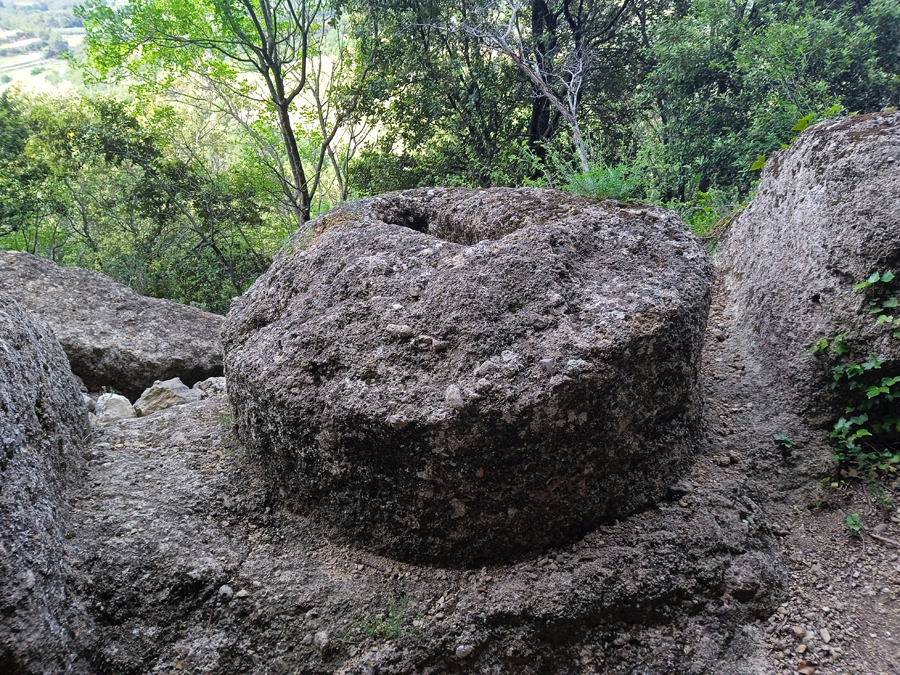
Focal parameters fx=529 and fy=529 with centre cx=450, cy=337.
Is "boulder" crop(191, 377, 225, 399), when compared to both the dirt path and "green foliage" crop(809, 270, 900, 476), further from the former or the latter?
"green foliage" crop(809, 270, 900, 476)

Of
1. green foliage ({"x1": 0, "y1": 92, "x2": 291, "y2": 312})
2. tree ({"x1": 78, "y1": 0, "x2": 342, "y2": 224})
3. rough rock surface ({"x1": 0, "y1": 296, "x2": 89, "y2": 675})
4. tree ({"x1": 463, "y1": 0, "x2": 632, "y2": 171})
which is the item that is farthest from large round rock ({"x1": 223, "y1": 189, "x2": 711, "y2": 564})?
green foliage ({"x1": 0, "y1": 92, "x2": 291, "y2": 312})

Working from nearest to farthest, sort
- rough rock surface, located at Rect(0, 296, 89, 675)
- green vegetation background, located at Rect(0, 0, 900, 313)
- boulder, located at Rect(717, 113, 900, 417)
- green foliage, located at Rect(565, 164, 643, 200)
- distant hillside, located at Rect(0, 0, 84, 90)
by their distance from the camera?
rough rock surface, located at Rect(0, 296, 89, 675)
boulder, located at Rect(717, 113, 900, 417)
green foliage, located at Rect(565, 164, 643, 200)
green vegetation background, located at Rect(0, 0, 900, 313)
distant hillside, located at Rect(0, 0, 84, 90)

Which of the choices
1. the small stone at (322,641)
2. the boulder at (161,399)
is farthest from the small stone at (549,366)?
the boulder at (161,399)

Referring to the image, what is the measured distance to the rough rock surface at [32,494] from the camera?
1729mm

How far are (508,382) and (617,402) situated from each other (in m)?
0.47

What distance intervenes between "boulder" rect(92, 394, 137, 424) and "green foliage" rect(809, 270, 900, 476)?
4371mm

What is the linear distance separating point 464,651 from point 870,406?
7.14ft

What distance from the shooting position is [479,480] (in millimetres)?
2158

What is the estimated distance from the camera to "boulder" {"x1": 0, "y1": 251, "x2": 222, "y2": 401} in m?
5.11

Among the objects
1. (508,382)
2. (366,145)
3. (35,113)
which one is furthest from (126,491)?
(35,113)

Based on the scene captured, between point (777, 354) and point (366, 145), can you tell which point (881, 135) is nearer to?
A: point (777, 354)

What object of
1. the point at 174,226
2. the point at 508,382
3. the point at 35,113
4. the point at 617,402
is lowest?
the point at 617,402

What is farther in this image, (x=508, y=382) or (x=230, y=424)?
(x=230, y=424)

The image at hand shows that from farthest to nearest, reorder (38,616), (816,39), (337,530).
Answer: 1. (816,39)
2. (337,530)
3. (38,616)
